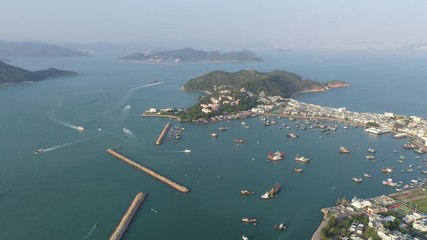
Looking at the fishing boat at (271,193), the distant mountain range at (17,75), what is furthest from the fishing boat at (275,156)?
the distant mountain range at (17,75)

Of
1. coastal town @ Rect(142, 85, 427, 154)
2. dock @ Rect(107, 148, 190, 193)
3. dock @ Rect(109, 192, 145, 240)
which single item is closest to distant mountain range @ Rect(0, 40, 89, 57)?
coastal town @ Rect(142, 85, 427, 154)

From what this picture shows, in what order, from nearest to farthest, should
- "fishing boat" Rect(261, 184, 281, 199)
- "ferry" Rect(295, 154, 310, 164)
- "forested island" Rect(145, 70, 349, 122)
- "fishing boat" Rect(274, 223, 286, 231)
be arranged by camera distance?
"fishing boat" Rect(274, 223, 286, 231) < "fishing boat" Rect(261, 184, 281, 199) < "ferry" Rect(295, 154, 310, 164) < "forested island" Rect(145, 70, 349, 122)

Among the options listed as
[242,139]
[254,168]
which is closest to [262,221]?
[254,168]

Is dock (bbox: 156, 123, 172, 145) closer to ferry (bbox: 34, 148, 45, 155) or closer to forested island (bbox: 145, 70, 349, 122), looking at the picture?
forested island (bbox: 145, 70, 349, 122)

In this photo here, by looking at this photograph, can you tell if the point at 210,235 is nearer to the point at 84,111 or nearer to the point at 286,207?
the point at 286,207

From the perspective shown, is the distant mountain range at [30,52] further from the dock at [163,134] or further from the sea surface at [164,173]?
the dock at [163,134]

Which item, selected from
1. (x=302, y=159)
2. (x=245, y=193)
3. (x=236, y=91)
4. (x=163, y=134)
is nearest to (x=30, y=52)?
(x=236, y=91)
